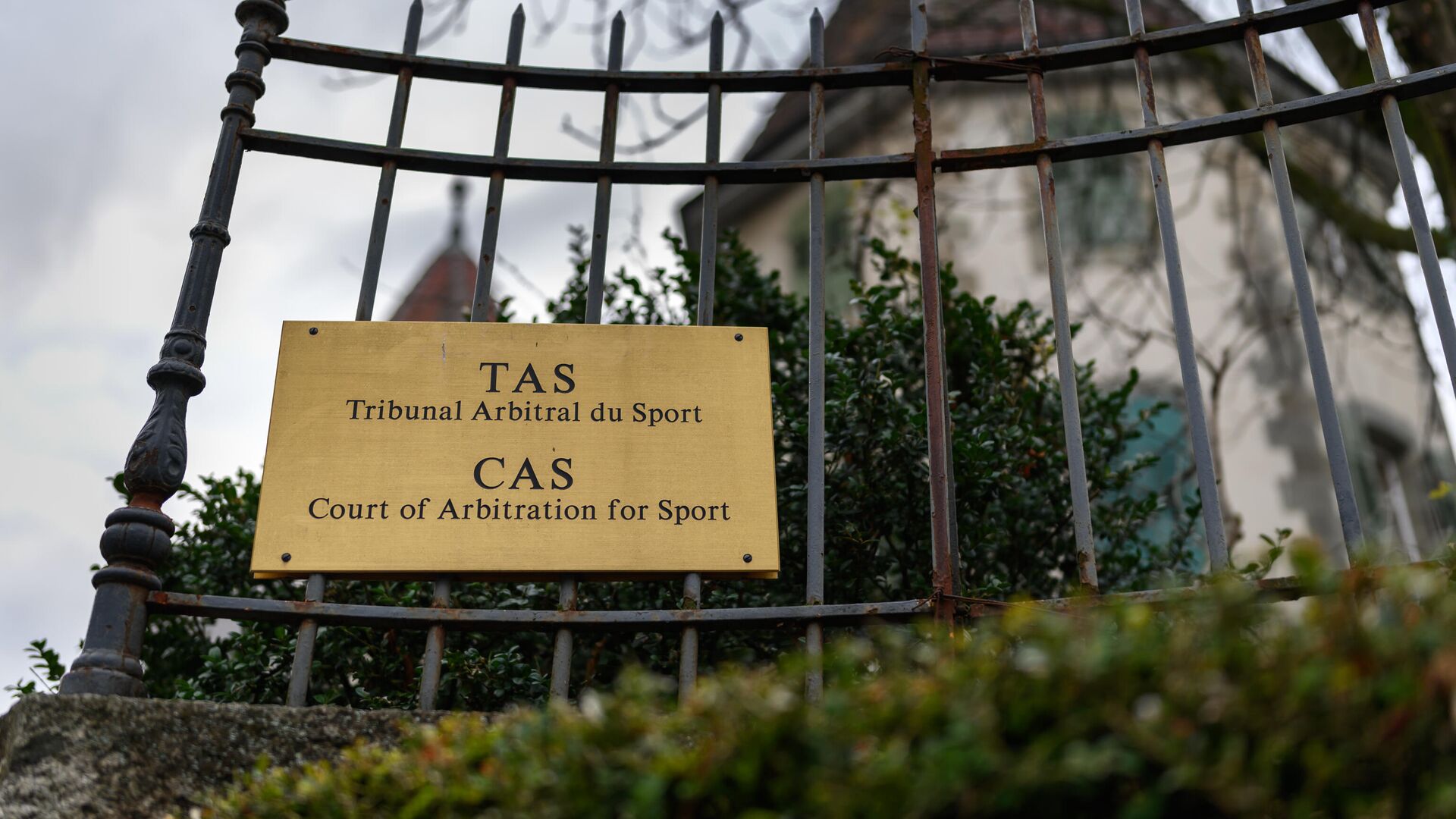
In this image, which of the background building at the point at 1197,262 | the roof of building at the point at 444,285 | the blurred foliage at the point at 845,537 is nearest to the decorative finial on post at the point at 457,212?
the roof of building at the point at 444,285

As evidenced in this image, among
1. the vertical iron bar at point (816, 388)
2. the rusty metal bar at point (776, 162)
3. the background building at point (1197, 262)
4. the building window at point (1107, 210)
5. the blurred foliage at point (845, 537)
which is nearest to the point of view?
the vertical iron bar at point (816, 388)

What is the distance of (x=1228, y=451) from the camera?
1086 centimetres

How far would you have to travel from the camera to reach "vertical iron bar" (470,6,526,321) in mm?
3074

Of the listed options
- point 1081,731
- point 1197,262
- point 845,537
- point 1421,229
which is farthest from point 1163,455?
point 1081,731

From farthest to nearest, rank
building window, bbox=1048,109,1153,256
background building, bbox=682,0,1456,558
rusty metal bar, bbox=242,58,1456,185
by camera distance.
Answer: building window, bbox=1048,109,1153,256 < background building, bbox=682,0,1456,558 < rusty metal bar, bbox=242,58,1456,185

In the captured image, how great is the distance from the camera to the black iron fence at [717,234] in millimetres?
2688

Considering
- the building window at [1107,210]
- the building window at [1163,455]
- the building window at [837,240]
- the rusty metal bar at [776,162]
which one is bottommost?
the rusty metal bar at [776,162]

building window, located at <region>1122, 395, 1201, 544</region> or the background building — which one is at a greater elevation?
the background building

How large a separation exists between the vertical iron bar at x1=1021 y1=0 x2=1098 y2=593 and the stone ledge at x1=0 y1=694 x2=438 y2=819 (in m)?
1.33

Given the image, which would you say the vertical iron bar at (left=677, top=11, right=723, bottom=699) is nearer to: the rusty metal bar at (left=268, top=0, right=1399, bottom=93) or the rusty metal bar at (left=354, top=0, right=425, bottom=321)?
the rusty metal bar at (left=268, top=0, right=1399, bottom=93)

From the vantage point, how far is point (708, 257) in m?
3.12

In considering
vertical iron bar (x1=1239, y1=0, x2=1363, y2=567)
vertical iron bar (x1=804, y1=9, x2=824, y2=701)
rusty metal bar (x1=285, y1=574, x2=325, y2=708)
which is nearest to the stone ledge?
rusty metal bar (x1=285, y1=574, x2=325, y2=708)

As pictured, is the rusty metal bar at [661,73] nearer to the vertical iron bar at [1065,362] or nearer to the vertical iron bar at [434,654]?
the vertical iron bar at [1065,362]

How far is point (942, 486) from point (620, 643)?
1305mm
